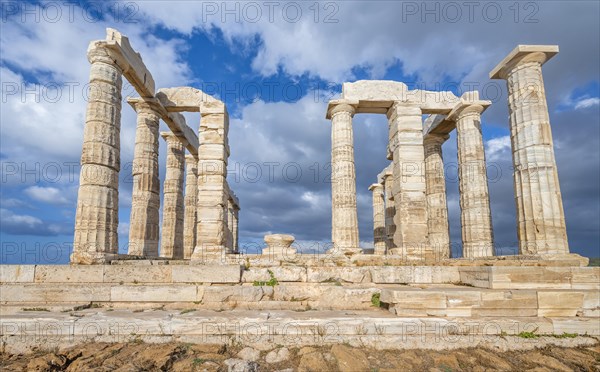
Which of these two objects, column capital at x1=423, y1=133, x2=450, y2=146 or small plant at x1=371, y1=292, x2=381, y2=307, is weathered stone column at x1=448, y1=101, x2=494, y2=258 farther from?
small plant at x1=371, y1=292, x2=381, y2=307

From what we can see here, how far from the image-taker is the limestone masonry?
250 inches

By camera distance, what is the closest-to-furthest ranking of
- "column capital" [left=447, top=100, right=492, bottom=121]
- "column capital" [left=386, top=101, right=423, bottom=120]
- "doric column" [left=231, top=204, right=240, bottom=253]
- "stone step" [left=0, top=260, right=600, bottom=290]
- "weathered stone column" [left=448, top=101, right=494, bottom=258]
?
"stone step" [left=0, top=260, right=600, bottom=290]
"column capital" [left=386, top=101, right=423, bottom=120]
"weathered stone column" [left=448, top=101, right=494, bottom=258]
"column capital" [left=447, top=100, right=492, bottom=121]
"doric column" [left=231, top=204, right=240, bottom=253]

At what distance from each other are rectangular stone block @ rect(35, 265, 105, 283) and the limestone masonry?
32 mm

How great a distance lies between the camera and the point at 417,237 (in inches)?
580

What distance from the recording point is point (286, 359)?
18.2 ft

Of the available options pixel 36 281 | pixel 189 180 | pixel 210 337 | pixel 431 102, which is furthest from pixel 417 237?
pixel 189 180

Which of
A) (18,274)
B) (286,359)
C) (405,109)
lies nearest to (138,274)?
(18,274)

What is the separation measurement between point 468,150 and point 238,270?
1292 cm

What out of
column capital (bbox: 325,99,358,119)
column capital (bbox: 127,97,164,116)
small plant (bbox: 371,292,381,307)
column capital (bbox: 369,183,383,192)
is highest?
column capital (bbox: 127,97,164,116)

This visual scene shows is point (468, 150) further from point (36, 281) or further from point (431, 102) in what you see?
point (36, 281)

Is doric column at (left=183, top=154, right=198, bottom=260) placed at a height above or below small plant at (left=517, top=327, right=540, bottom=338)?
above

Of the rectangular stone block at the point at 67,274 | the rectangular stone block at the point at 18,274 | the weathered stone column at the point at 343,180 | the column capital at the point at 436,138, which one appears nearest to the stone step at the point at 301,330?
the rectangular stone block at the point at 67,274

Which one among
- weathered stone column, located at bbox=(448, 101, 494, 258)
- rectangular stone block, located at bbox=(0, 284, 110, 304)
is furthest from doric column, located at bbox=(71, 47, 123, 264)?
weathered stone column, located at bbox=(448, 101, 494, 258)

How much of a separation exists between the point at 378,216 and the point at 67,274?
72.6 ft
